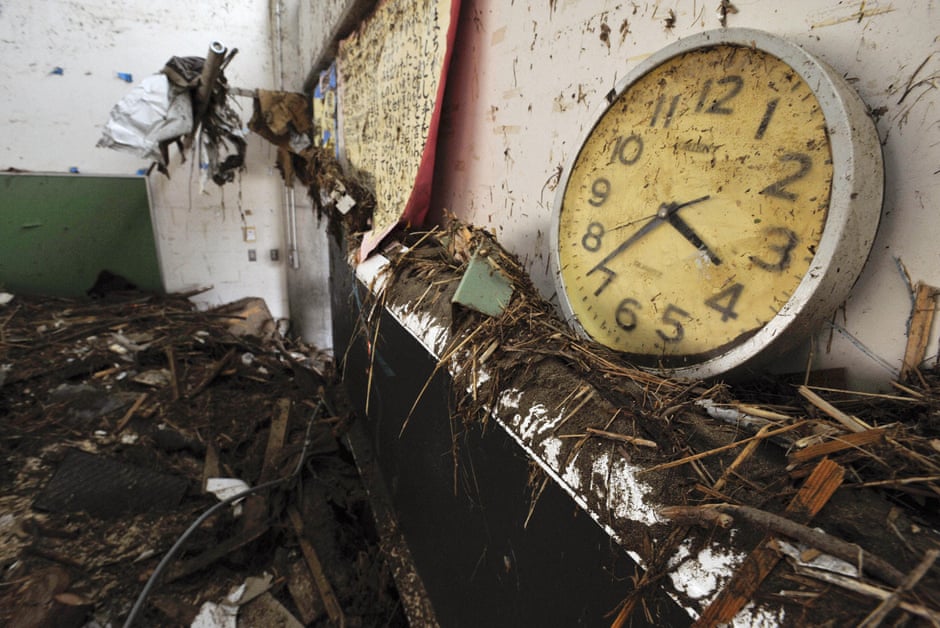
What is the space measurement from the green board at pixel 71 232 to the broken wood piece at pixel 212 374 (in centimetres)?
213

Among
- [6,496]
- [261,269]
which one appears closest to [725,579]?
[6,496]

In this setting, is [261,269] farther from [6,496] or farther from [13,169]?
[6,496]

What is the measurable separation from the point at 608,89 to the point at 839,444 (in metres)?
0.82

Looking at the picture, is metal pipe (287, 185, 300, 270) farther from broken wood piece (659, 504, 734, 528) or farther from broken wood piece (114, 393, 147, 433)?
broken wood piece (659, 504, 734, 528)

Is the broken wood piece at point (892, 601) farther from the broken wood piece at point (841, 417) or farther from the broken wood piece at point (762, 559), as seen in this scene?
the broken wood piece at point (841, 417)

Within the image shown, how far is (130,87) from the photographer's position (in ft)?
14.9

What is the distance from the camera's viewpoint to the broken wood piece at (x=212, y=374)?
11.2 feet

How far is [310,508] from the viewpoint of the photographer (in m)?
2.47

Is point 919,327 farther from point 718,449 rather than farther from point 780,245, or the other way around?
point 718,449

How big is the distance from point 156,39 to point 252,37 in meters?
0.98

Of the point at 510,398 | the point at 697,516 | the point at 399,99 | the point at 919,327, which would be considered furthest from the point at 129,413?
the point at 919,327

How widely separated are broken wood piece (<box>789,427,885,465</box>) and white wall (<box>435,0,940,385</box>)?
166mm

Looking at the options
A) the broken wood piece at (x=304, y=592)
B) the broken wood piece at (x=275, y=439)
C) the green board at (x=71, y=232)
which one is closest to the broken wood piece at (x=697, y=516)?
the broken wood piece at (x=304, y=592)

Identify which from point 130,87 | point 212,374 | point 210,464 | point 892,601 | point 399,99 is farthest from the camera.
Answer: point 130,87
